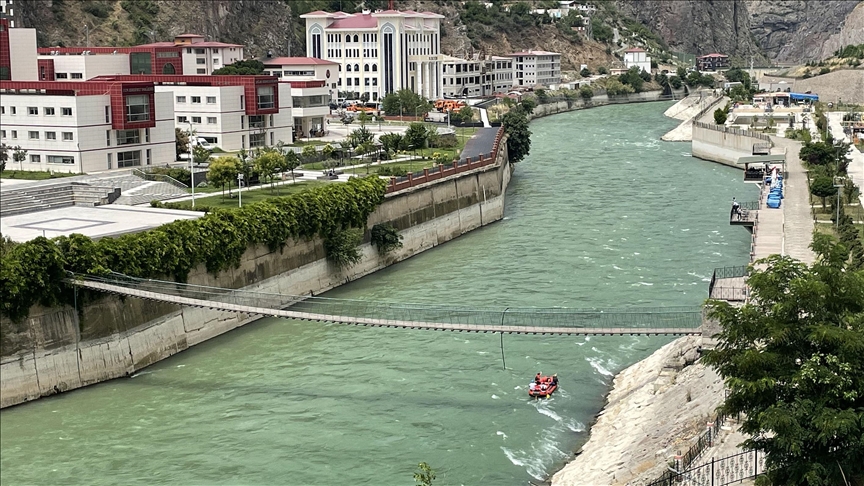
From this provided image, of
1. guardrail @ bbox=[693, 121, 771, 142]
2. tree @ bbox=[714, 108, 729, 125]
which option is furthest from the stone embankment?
tree @ bbox=[714, 108, 729, 125]

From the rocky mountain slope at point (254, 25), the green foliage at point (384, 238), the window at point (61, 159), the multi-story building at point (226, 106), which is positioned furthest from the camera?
the rocky mountain slope at point (254, 25)

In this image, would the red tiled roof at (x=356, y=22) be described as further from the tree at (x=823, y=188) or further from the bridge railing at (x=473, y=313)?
the bridge railing at (x=473, y=313)

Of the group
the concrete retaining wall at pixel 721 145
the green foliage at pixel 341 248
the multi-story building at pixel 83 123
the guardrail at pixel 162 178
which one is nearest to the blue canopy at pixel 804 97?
the concrete retaining wall at pixel 721 145

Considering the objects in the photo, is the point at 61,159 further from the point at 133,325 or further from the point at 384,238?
the point at 133,325

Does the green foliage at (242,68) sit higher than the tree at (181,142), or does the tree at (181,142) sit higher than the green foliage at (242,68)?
the green foliage at (242,68)

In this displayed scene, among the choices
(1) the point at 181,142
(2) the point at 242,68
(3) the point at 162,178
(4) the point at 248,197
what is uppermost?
(2) the point at 242,68

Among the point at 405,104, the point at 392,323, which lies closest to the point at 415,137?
the point at 405,104

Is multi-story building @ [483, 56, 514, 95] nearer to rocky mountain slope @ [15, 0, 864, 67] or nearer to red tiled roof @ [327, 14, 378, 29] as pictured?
rocky mountain slope @ [15, 0, 864, 67]
